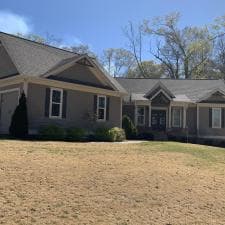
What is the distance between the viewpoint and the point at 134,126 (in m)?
29.1

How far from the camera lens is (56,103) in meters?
22.9

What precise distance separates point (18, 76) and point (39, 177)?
1250 cm

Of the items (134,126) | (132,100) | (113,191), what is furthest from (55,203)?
(132,100)

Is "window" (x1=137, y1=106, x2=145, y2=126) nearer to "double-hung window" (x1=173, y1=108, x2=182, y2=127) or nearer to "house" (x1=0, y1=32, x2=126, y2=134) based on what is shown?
"double-hung window" (x1=173, y1=108, x2=182, y2=127)

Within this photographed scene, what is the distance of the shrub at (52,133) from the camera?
67.9 ft

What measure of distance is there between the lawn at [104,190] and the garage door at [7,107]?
8.87 meters

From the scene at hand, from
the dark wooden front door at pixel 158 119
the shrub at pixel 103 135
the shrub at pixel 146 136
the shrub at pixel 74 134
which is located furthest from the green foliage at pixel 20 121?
the dark wooden front door at pixel 158 119

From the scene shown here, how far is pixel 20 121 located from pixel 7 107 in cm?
311

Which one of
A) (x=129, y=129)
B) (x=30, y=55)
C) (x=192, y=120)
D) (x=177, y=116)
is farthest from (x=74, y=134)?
(x=192, y=120)

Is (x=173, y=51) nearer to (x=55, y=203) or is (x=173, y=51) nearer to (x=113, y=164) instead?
(x=113, y=164)

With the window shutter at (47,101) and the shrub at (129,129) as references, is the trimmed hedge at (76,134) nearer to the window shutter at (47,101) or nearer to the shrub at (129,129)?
the window shutter at (47,101)

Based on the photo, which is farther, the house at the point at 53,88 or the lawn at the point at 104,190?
the house at the point at 53,88

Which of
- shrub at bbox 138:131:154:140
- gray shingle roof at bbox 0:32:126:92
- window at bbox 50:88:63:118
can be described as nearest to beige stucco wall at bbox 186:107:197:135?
shrub at bbox 138:131:154:140

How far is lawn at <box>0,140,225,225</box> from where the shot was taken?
25.6ft
